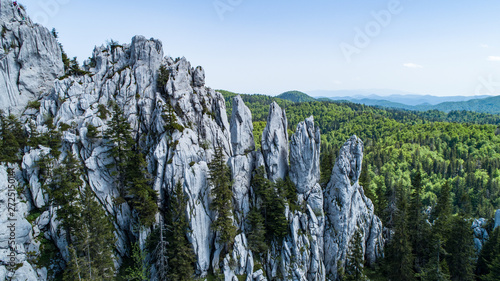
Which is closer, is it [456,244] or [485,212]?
[456,244]

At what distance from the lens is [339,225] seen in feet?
137

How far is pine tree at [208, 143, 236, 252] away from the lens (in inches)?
1455

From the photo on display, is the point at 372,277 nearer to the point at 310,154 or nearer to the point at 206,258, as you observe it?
the point at 310,154

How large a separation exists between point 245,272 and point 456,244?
3577 cm

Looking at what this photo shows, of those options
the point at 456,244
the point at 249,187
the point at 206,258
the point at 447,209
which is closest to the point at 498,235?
→ the point at 456,244

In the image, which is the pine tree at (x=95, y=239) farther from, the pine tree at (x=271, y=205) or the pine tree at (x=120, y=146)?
the pine tree at (x=271, y=205)

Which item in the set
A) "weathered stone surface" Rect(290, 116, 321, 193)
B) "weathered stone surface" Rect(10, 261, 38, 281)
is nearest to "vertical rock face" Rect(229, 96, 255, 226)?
"weathered stone surface" Rect(290, 116, 321, 193)

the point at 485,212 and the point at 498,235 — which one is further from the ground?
the point at 498,235

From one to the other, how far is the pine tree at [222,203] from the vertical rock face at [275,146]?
8617 mm

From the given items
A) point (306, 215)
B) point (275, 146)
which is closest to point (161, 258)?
point (306, 215)

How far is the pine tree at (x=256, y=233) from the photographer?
38.3 m

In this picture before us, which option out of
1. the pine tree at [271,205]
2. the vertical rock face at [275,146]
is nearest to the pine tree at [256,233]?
the pine tree at [271,205]

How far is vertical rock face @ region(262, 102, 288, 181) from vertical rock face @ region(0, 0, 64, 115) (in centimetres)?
5231

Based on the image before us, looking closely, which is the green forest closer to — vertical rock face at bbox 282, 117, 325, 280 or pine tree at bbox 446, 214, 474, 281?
pine tree at bbox 446, 214, 474, 281
